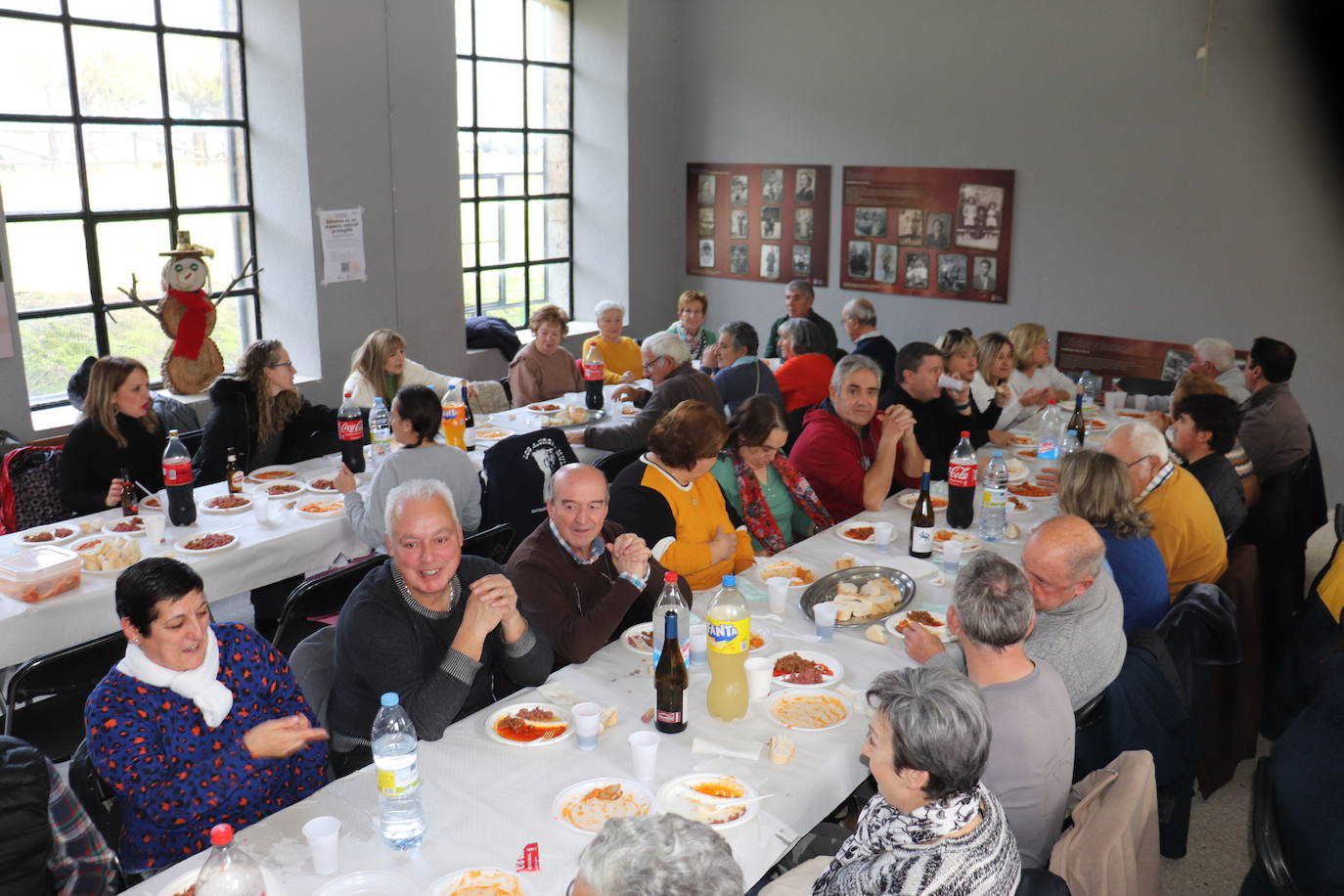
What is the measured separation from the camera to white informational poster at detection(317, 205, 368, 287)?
24.5ft

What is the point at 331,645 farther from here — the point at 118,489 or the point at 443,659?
the point at 118,489

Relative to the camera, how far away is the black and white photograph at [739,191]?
988cm

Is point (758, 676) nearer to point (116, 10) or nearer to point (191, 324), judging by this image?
point (191, 324)

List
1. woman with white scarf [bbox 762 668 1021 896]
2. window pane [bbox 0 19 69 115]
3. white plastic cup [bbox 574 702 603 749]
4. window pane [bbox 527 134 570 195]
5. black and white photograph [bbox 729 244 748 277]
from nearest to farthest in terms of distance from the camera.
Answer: woman with white scarf [bbox 762 668 1021 896], white plastic cup [bbox 574 702 603 749], window pane [bbox 0 19 69 115], window pane [bbox 527 134 570 195], black and white photograph [bbox 729 244 748 277]

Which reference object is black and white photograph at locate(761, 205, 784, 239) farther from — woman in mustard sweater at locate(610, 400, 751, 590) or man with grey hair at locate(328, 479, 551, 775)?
man with grey hair at locate(328, 479, 551, 775)

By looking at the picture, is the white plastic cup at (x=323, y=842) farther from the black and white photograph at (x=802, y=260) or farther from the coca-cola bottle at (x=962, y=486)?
the black and white photograph at (x=802, y=260)

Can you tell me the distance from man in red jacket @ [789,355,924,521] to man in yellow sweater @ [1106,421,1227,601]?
1.04 meters

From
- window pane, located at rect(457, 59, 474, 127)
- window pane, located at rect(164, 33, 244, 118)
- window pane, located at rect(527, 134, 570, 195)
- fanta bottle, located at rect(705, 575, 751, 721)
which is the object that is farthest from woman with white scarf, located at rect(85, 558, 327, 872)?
window pane, located at rect(527, 134, 570, 195)

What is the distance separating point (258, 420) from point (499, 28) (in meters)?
5.17

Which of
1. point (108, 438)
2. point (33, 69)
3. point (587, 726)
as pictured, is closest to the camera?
point (587, 726)

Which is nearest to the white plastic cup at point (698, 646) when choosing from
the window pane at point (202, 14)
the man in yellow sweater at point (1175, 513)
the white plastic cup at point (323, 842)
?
the white plastic cup at point (323, 842)

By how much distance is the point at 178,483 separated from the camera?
4344mm

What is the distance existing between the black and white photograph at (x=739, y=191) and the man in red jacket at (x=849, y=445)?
529 centimetres

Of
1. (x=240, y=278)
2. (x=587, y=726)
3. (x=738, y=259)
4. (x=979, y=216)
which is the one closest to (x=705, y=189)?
(x=738, y=259)
